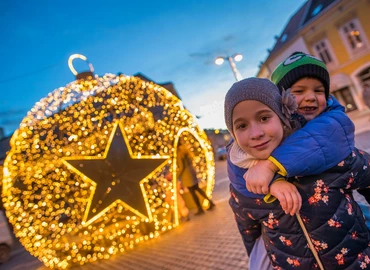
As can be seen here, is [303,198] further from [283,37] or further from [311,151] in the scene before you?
[283,37]

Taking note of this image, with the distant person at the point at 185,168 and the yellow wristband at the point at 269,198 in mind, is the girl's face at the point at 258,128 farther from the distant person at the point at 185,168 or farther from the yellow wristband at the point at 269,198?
the distant person at the point at 185,168

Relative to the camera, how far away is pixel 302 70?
1.63 metres

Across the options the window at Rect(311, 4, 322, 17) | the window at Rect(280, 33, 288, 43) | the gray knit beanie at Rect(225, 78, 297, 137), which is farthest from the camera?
the window at Rect(280, 33, 288, 43)

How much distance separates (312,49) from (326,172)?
26.0 meters

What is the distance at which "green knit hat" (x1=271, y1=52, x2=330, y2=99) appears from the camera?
162cm

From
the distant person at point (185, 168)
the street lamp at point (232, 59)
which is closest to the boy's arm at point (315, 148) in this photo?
the distant person at point (185, 168)

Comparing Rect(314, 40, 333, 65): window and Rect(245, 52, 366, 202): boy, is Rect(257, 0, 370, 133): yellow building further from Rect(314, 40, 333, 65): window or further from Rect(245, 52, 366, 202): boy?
Rect(245, 52, 366, 202): boy

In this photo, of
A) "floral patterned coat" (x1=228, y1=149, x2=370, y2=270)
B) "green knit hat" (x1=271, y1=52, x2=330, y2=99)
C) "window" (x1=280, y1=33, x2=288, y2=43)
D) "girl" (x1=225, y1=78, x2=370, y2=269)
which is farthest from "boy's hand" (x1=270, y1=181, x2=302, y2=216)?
"window" (x1=280, y1=33, x2=288, y2=43)

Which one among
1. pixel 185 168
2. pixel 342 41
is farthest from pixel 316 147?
pixel 342 41

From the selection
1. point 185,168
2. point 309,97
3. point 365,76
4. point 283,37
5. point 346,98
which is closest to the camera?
point 309,97

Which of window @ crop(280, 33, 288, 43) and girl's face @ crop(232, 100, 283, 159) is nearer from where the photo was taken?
girl's face @ crop(232, 100, 283, 159)

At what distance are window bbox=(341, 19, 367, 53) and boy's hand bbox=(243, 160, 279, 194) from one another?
23941mm

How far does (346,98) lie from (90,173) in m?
22.9

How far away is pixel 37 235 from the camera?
19.3 ft
